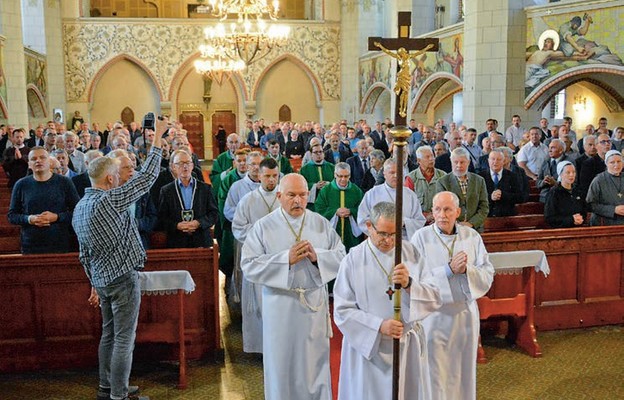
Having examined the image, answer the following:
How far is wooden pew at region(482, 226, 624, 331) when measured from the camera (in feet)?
20.5

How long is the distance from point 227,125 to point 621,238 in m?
19.7

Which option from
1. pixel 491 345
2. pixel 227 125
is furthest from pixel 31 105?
pixel 491 345

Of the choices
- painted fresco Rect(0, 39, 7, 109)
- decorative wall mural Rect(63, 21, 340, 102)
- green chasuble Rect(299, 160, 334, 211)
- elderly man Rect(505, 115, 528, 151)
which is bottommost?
green chasuble Rect(299, 160, 334, 211)

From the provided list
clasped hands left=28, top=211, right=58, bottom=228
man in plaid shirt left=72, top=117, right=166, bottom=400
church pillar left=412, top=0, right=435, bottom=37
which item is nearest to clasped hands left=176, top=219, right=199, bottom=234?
clasped hands left=28, top=211, right=58, bottom=228

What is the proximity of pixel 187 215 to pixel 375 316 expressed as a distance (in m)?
2.96

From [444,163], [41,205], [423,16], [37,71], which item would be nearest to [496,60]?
[444,163]

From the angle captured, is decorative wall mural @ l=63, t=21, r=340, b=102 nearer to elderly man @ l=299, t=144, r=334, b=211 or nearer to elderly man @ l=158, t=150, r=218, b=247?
elderly man @ l=299, t=144, r=334, b=211

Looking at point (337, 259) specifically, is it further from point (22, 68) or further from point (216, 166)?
point (22, 68)

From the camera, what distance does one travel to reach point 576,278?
643 cm

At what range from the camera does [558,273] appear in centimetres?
639

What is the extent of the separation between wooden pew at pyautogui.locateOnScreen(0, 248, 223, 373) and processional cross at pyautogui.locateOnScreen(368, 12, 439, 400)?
104 inches

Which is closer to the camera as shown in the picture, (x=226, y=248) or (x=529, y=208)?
(x=226, y=248)

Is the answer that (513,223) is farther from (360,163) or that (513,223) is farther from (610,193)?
(360,163)

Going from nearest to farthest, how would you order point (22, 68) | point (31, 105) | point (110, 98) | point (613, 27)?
1. point (613, 27)
2. point (22, 68)
3. point (31, 105)
4. point (110, 98)
